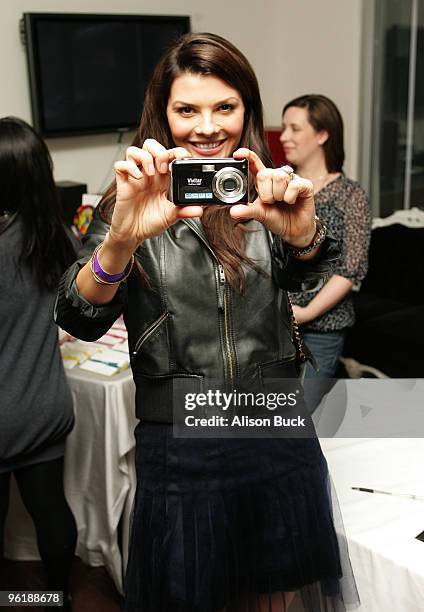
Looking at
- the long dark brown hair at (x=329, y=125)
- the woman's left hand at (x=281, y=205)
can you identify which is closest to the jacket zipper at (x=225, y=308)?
the woman's left hand at (x=281, y=205)

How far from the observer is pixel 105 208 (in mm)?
1086

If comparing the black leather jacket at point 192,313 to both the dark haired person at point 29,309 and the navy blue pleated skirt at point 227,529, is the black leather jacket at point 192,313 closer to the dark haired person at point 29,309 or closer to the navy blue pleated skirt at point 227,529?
the navy blue pleated skirt at point 227,529

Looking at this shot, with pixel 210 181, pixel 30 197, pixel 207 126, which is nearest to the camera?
pixel 210 181

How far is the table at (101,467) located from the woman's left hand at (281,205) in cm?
103

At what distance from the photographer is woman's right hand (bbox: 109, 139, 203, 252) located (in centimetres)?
92

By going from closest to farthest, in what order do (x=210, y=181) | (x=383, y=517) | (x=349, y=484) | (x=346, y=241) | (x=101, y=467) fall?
(x=210, y=181) → (x=383, y=517) → (x=349, y=484) → (x=101, y=467) → (x=346, y=241)

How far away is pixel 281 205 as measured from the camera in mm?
996

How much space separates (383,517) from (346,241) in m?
1.09

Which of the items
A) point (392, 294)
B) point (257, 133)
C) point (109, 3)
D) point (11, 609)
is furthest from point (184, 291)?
point (109, 3)

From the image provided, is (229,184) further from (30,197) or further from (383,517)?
(30,197)

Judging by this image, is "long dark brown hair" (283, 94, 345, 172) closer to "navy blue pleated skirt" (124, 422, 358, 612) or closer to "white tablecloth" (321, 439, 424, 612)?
"white tablecloth" (321, 439, 424, 612)

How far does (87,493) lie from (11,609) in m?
0.38

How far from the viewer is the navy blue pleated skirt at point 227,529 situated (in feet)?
3.51

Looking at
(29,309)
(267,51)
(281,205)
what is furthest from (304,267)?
(267,51)
